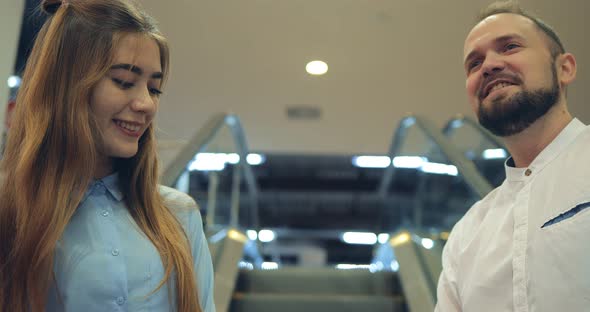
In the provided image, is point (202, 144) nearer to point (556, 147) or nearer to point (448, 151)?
point (448, 151)

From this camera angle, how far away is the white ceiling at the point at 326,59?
17.8 feet

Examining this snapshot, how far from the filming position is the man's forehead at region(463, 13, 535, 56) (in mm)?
1931

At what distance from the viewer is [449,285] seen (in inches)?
73.7

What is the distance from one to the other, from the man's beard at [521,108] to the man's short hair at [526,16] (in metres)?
0.12

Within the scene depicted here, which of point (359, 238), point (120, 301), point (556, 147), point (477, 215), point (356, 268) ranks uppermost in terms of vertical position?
point (359, 238)

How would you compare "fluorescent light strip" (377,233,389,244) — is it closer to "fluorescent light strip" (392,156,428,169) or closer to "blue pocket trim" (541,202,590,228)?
"fluorescent light strip" (392,156,428,169)

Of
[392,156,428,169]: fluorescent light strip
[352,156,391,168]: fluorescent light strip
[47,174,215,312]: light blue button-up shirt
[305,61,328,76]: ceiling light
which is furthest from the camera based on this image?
[352,156,391,168]: fluorescent light strip

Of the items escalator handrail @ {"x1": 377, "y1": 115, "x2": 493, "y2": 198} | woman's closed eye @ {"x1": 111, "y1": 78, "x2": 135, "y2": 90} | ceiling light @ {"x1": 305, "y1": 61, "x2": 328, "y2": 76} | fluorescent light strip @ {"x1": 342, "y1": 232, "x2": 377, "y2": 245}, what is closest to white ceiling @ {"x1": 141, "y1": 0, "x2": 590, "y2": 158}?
ceiling light @ {"x1": 305, "y1": 61, "x2": 328, "y2": 76}

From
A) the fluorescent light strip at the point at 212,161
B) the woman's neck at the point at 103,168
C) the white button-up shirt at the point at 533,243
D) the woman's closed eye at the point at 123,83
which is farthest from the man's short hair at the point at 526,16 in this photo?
the fluorescent light strip at the point at 212,161

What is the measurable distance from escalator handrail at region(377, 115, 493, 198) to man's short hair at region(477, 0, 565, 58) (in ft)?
4.11

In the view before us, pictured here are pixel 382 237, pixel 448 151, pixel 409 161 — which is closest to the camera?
pixel 448 151

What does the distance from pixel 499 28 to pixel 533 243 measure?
785 mm

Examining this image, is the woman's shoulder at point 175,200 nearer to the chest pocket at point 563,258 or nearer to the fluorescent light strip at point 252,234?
the chest pocket at point 563,258

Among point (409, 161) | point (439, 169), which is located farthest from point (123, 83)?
point (409, 161)
